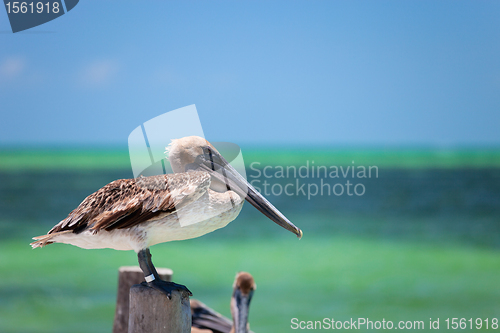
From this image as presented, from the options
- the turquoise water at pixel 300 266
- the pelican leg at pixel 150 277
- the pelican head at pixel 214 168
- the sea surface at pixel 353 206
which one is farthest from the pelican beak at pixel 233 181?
the sea surface at pixel 353 206

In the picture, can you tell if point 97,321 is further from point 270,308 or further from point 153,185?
point 153,185

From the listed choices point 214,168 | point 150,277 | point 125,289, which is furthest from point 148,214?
point 125,289

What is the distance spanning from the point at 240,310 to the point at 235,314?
2.0 inches

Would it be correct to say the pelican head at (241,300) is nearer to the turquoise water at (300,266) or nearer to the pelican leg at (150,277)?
the pelican leg at (150,277)

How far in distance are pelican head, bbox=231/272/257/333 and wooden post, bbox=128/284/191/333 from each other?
1661 mm

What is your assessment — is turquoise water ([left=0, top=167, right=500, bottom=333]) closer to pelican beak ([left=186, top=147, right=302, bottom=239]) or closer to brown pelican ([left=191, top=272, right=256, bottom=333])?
brown pelican ([left=191, top=272, right=256, bottom=333])

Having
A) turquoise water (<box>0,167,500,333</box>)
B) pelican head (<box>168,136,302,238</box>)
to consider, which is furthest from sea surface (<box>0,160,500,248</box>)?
pelican head (<box>168,136,302,238</box>)

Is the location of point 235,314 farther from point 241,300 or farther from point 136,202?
point 136,202

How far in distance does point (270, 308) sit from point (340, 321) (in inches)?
46.9

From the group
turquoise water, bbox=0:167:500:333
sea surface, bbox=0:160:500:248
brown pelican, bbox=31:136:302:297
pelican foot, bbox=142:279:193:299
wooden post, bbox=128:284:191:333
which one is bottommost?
sea surface, bbox=0:160:500:248

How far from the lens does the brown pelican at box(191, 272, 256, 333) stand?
12.9ft

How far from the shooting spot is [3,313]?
7551 millimetres

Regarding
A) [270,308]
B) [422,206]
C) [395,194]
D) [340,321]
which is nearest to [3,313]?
[270,308]

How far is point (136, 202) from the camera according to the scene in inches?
90.0
